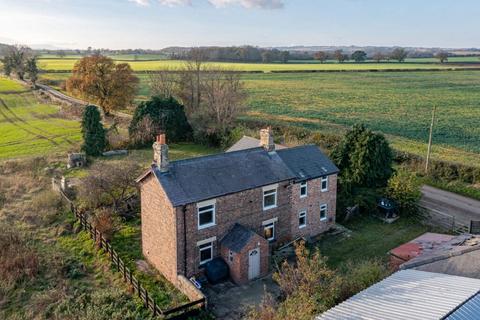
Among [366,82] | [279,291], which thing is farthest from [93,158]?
[366,82]

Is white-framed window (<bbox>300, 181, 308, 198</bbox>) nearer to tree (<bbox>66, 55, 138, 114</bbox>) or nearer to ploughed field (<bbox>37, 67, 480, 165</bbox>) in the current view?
ploughed field (<bbox>37, 67, 480, 165</bbox>)

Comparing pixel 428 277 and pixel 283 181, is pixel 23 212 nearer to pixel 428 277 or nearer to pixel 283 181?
pixel 283 181

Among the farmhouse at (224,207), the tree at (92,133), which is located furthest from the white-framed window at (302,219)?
the tree at (92,133)

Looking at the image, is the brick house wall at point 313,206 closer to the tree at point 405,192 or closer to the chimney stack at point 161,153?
the tree at point 405,192

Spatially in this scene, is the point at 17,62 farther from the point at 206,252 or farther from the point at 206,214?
the point at 206,252

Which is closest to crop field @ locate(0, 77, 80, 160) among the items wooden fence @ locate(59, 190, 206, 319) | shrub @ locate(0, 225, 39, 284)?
shrub @ locate(0, 225, 39, 284)
